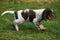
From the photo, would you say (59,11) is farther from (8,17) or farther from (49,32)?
(49,32)

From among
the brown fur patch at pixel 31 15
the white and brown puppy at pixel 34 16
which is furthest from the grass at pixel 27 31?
the brown fur patch at pixel 31 15

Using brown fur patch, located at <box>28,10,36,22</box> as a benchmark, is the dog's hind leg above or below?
below

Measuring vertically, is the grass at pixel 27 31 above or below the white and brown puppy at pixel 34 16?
below

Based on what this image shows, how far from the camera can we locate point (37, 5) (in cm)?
1205

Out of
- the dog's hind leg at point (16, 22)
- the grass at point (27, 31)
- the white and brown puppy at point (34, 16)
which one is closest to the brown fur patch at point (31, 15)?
the white and brown puppy at point (34, 16)

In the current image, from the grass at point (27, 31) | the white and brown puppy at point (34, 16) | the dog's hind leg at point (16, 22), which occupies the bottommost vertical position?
the grass at point (27, 31)

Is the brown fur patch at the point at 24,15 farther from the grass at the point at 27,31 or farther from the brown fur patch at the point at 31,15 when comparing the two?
the grass at the point at 27,31

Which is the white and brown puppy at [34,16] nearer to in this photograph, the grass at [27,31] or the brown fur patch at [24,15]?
the brown fur patch at [24,15]

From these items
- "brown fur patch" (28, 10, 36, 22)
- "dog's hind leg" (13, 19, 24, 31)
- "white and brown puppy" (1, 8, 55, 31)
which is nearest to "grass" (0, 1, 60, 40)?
"dog's hind leg" (13, 19, 24, 31)

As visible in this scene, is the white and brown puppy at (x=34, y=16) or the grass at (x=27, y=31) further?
the white and brown puppy at (x=34, y=16)

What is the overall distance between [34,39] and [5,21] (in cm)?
191

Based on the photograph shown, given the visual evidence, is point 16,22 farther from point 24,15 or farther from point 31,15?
point 31,15

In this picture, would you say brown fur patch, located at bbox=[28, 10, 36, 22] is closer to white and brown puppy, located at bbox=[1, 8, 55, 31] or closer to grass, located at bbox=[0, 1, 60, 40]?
white and brown puppy, located at bbox=[1, 8, 55, 31]

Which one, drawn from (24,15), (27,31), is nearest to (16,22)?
(24,15)
